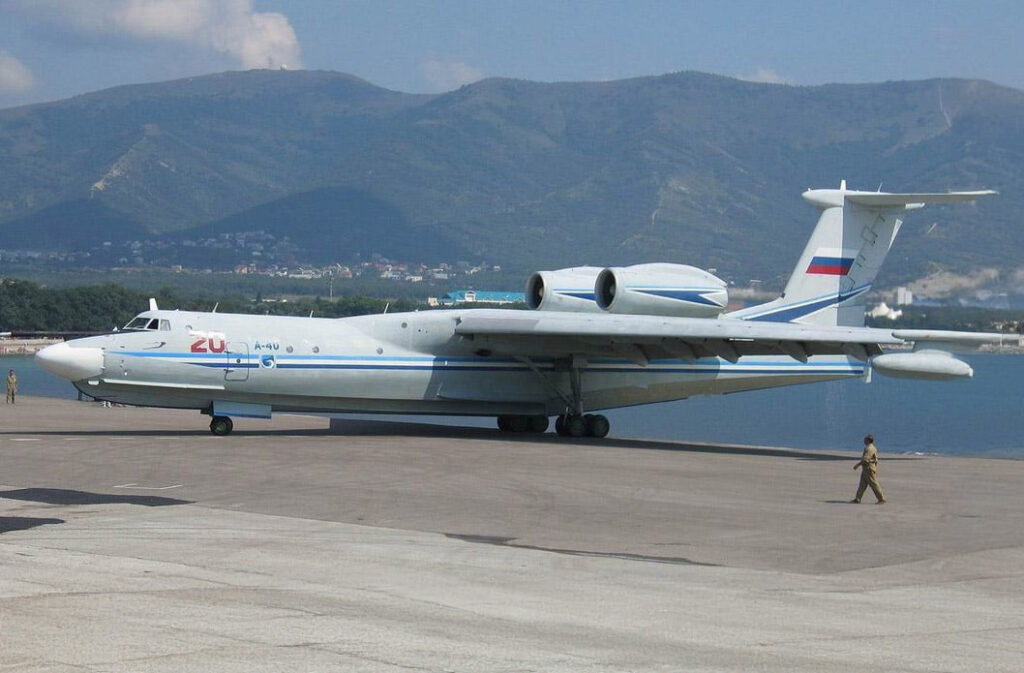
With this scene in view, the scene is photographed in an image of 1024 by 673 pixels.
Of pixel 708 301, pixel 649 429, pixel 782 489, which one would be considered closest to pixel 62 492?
pixel 782 489

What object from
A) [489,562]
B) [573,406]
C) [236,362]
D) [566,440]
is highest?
[236,362]

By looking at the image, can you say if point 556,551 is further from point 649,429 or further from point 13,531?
point 649,429

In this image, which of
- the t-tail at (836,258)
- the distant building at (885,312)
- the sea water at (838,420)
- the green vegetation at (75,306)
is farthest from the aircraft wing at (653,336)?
the green vegetation at (75,306)

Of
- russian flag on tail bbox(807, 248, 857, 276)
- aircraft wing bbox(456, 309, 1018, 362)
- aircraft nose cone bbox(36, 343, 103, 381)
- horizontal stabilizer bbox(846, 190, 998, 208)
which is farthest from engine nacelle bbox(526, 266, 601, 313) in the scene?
aircraft nose cone bbox(36, 343, 103, 381)

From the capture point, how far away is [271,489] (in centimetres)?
1961

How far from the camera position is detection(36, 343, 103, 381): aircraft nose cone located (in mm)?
26562

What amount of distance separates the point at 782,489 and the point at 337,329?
1120 cm

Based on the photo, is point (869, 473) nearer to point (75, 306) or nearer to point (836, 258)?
point (836, 258)

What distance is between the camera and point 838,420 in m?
68.1

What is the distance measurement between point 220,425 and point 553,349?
280 inches

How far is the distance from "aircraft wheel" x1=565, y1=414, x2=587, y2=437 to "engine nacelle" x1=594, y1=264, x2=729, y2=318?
2519 mm

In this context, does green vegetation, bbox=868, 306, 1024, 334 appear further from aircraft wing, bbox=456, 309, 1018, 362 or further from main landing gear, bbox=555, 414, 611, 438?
aircraft wing, bbox=456, 309, 1018, 362

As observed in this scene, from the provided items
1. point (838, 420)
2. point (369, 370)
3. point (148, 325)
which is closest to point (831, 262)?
point (369, 370)

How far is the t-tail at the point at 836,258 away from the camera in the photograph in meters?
32.9
